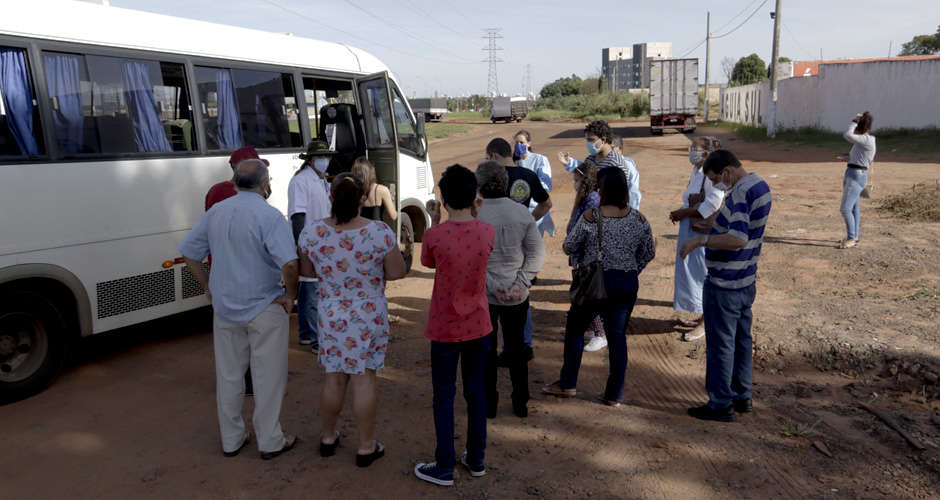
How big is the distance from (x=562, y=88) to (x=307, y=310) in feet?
357

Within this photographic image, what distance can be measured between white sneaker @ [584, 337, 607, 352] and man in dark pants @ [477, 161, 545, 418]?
5.86 feet

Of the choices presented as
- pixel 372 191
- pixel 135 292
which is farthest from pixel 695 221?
pixel 135 292

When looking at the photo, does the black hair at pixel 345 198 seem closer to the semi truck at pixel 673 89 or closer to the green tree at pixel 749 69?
the semi truck at pixel 673 89

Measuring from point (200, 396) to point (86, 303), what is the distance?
3.91ft

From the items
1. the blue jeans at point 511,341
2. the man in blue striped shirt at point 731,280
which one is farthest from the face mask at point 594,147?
the blue jeans at point 511,341

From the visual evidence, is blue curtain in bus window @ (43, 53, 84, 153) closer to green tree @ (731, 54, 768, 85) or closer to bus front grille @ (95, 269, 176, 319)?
bus front grille @ (95, 269, 176, 319)

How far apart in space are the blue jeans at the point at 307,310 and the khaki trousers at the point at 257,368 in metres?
1.95

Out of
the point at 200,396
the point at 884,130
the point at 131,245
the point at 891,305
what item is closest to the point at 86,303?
the point at 131,245

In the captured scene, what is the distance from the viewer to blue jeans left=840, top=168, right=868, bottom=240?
889 centimetres

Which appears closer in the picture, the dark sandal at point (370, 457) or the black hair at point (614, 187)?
the dark sandal at point (370, 457)

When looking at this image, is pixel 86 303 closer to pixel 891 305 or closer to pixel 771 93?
pixel 891 305

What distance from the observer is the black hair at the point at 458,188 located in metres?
3.54

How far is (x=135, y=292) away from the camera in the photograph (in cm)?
557

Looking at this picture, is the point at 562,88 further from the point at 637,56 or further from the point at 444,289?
the point at 444,289
